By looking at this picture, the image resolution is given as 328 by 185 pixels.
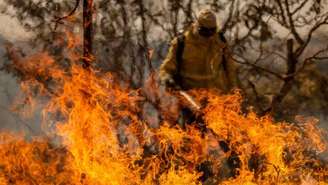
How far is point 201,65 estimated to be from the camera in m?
8.10

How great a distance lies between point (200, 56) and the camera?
8000 mm

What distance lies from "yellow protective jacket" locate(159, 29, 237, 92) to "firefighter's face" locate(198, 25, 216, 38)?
6 cm

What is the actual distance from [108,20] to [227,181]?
7.99m

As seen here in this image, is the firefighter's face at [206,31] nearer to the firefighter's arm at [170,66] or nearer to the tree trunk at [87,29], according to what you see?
the firefighter's arm at [170,66]

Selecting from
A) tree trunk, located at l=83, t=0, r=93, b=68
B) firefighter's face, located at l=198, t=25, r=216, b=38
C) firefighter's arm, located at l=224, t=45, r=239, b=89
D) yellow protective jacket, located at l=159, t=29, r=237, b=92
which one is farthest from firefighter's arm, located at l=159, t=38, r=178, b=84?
tree trunk, located at l=83, t=0, r=93, b=68

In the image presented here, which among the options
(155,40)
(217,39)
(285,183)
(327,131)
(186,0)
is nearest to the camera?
(217,39)

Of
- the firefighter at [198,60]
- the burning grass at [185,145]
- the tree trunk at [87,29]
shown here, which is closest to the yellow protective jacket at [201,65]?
the firefighter at [198,60]

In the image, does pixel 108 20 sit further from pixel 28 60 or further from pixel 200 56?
pixel 200 56

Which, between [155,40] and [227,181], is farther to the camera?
[155,40]

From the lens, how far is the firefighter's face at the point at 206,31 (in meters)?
7.71

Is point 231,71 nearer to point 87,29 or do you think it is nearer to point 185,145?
point 185,145

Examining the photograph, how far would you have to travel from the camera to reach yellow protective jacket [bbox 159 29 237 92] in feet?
25.9

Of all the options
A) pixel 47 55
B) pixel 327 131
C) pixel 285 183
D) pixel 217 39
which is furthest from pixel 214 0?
pixel 327 131

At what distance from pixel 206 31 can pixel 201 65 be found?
54cm
